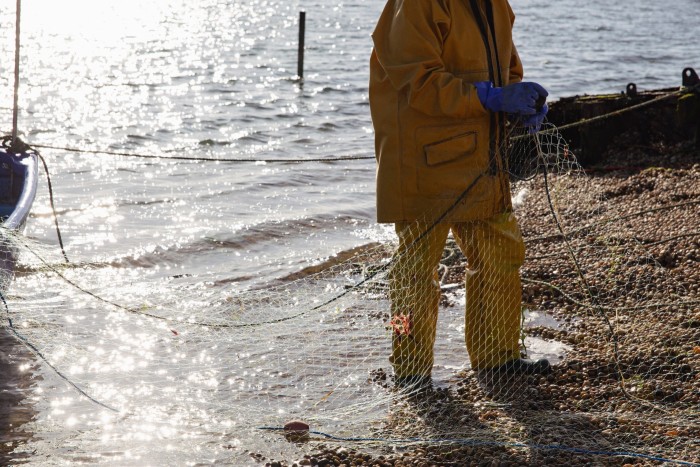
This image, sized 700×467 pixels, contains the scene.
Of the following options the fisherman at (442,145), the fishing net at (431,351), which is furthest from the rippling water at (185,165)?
the fisherman at (442,145)

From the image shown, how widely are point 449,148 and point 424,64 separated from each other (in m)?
0.42

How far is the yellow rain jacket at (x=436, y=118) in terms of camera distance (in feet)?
13.4

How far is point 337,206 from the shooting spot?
33.5 feet

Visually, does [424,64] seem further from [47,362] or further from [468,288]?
[47,362]

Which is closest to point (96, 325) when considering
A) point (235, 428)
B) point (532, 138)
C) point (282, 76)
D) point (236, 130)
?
point (235, 428)

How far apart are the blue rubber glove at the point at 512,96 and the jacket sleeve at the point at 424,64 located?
0.17ft

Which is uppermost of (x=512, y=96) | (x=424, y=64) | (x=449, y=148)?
(x=424, y=64)

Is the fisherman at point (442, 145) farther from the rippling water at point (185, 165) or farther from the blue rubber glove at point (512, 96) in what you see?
the rippling water at point (185, 165)

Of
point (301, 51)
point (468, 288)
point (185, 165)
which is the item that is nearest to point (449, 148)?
point (468, 288)

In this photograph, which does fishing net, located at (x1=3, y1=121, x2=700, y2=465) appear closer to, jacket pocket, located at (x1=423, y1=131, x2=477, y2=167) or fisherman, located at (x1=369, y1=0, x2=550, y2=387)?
fisherman, located at (x1=369, y1=0, x2=550, y2=387)

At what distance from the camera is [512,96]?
13.2 feet

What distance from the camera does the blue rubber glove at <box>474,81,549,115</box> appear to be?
4.01 m

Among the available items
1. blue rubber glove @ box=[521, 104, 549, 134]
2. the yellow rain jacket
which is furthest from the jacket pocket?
blue rubber glove @ box=[521, 104, 549, 134]

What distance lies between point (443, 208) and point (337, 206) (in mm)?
6004
